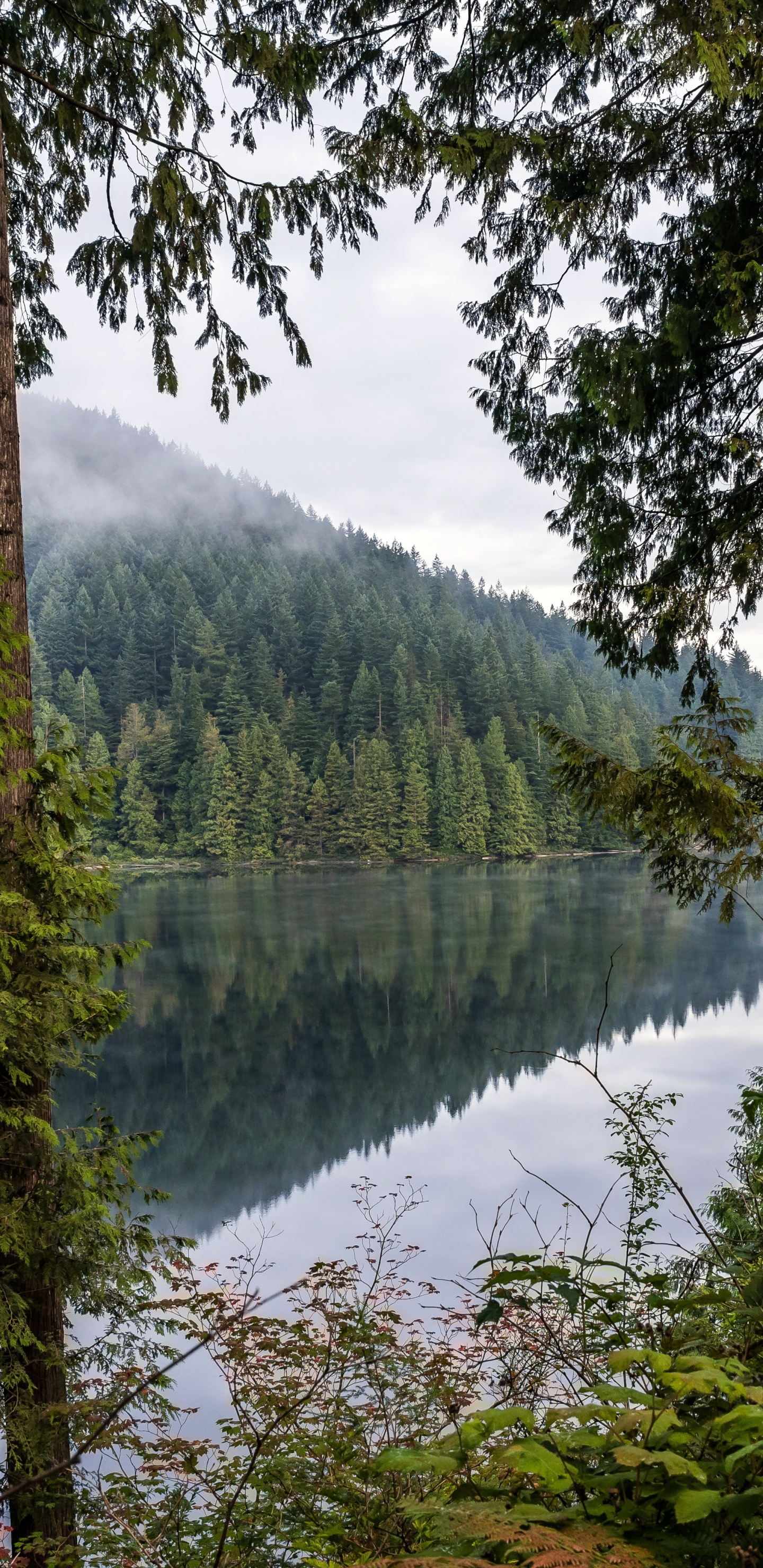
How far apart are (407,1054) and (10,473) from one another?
1398 centimetres

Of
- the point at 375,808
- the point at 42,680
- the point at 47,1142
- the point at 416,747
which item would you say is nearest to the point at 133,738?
the point at 42,680

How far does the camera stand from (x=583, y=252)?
413 cm

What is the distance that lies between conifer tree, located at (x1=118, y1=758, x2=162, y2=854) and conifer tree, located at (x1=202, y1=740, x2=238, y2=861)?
286cm

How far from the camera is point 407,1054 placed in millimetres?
16016

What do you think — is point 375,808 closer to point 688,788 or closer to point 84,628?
point 84,628

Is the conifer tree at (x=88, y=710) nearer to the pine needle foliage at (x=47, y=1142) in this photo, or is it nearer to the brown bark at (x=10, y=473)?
the brown bark at (x=10, y=473)

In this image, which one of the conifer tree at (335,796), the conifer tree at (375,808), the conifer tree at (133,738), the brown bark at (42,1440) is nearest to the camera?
the brown bark at (42,1440)

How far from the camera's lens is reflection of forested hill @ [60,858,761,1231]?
12.7m

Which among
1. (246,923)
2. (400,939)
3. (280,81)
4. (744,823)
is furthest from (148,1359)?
(246,923)

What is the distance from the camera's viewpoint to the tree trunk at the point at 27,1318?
2.75 meters

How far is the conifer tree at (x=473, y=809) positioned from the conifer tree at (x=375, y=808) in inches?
142

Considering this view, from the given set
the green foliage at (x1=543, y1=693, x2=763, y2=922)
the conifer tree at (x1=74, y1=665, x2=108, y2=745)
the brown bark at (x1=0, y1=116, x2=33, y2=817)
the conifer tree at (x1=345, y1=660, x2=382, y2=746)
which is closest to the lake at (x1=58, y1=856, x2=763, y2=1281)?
the green foliage at (x1=543, y1=693, x2=763, y2=922)

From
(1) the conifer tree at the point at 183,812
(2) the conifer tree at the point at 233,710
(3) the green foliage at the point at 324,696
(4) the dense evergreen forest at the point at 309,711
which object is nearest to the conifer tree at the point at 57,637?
(4) the dense evergreen forest at the point at 309,711

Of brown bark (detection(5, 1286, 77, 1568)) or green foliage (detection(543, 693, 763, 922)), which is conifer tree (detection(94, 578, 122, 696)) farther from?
green foliage (detection(543, 693, 763, 922))
